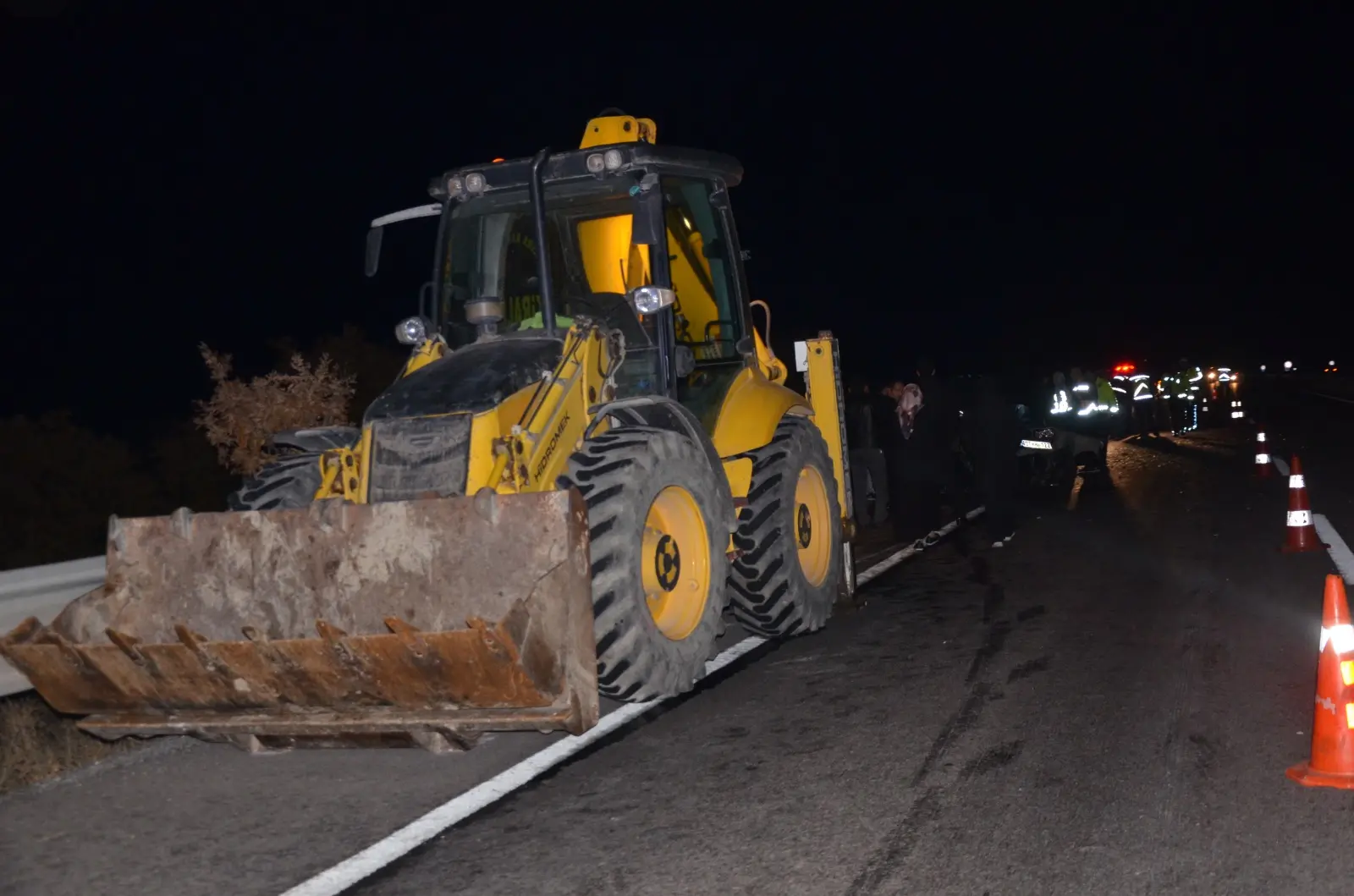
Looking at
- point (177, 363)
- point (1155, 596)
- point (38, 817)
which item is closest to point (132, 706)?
point (38, 817)

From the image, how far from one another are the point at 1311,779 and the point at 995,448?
10.2 metres

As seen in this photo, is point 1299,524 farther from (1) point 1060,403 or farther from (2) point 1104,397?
(2) point 1104,397

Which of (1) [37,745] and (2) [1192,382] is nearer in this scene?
(1) [37,745]

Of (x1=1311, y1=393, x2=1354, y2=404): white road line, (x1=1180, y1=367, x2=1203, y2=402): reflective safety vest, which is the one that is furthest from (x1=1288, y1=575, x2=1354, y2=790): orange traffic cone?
(x1=1311, y1=393, x2=1354, y2=404): white road line

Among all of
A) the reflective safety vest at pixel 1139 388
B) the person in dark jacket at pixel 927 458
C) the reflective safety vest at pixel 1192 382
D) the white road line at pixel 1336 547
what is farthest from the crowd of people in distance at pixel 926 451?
the reflective safety vest at pixel 1192 382

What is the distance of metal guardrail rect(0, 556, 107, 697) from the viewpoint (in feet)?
24.9

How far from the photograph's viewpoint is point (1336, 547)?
13.1 meters

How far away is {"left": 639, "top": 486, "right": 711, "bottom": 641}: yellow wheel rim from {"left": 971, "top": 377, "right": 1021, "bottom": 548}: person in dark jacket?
22.4 feet

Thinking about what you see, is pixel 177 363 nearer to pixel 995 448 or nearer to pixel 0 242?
pixel 0 242

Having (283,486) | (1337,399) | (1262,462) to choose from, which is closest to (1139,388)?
(1262,462)

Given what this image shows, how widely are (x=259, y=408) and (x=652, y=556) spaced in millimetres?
10639

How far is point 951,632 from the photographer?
9734 millimetres

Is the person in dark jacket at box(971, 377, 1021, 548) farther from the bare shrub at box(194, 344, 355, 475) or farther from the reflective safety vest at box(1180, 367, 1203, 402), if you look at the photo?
the reflective safety vest at box(1180, 367, 1203, 402)

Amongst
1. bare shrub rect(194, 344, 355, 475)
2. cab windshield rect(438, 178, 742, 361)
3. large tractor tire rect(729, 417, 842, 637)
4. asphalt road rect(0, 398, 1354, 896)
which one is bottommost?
asphalt road rect(0, 398, 1354, 896)
